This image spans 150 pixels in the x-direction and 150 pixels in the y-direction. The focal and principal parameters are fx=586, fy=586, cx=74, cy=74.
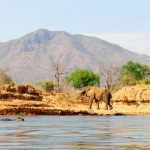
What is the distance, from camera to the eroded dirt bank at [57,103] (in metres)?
50.7

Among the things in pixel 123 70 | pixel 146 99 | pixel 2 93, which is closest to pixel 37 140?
pixel 2 93

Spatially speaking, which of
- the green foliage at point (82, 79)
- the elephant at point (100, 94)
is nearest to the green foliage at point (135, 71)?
the green foliage at point (82, 79)

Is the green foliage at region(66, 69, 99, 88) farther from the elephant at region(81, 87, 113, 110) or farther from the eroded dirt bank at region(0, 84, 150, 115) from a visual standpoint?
the elephant at region(81, 87, 113, 110)

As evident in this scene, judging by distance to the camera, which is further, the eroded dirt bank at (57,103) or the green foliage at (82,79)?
the green foliage at (82,79)

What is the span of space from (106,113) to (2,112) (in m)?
9.34

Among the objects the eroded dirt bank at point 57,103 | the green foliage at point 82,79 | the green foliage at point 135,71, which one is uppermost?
the green foliage at point 135,71

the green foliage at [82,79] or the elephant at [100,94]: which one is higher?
the green foliage at [82,79]

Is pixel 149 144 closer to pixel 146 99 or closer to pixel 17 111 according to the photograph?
pixel 17 111

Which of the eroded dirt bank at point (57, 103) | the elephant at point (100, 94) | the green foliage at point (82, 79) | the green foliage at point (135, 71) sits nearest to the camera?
the eroded dirt bank at point (57, 103)

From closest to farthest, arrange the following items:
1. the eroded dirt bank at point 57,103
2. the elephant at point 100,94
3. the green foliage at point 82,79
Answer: the eroded dirt bank at point 57,103 → the elephant at point 100,94 → the green foliage at point 82,79

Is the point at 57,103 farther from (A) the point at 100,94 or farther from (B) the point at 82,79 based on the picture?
(B) the point at 82,79

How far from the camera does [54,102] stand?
60562mm

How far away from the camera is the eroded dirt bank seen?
50.7 m

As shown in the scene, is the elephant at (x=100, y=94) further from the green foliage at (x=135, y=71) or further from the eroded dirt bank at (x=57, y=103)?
the green foliage at (x=135, y=71)
